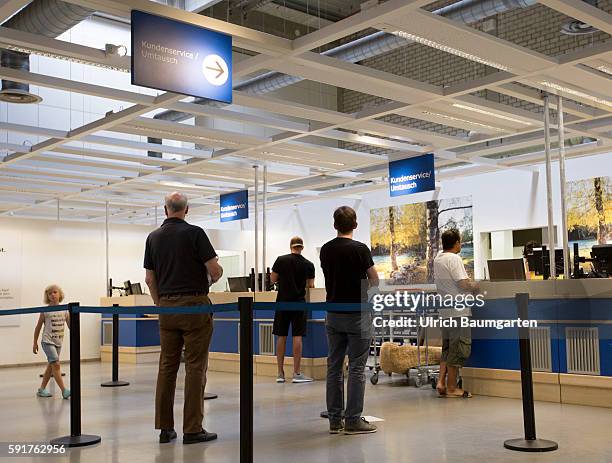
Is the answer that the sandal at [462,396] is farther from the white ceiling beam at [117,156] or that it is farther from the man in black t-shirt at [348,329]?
the white ceiling beam at [117,156]

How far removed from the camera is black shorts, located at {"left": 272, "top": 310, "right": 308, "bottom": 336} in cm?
865

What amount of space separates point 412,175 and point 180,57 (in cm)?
696

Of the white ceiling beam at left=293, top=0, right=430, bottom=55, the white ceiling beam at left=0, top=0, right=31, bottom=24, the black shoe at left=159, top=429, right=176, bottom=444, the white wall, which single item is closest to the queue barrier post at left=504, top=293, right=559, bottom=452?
the black shoe at left=159, top=429, right=176, bottom=444

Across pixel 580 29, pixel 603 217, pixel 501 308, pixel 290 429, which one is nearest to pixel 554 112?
pixel 580 29

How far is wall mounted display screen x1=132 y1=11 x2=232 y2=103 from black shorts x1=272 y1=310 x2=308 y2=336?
3.16 meters

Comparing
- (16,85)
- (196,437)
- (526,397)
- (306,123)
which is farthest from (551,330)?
(306,123)

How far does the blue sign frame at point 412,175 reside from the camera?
12.1m

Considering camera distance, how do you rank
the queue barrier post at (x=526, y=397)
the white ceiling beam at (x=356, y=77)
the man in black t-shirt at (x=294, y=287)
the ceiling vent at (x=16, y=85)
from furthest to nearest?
the man in black t-shirt at (x=294, y=287) < the ceiling vent at (x=16, y=85) < the white ceiling beam at (x=356, y=77) < the queue barrier post at (x=526, y=397)

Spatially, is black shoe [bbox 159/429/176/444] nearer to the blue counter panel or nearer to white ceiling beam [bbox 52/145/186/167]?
the blue counter panel

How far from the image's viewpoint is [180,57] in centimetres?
595

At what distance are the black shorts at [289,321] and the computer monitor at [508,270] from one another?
7.41 feet

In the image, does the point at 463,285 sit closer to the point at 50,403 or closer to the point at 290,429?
the point at 290,429

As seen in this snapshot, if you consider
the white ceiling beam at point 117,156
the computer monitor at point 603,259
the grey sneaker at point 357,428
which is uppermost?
the white ceiling beam at point 117,156

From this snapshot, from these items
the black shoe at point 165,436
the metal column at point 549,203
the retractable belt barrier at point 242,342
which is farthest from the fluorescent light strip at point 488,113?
the black shoe at point 165,436
